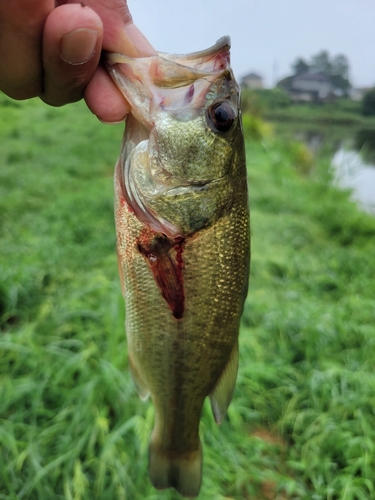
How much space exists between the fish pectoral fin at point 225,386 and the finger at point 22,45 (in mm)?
1086

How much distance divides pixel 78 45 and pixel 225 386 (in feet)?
3.87

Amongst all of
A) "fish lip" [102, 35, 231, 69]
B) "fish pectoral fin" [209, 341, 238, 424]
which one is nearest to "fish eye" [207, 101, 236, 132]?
"fish lip" [102, 35, 231, 69]

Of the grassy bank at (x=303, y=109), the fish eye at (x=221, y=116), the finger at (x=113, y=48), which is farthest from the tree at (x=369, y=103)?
the finger at (x=113, y=48)

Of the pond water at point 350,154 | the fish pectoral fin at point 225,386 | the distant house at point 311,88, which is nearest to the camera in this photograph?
the fish pectoral fin at point 225,386

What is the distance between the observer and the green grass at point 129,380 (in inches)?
94.0

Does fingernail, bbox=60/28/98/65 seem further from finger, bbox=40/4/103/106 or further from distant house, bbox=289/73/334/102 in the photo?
distant house, bbox=289/73/334/102

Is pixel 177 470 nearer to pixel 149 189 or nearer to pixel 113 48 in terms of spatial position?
pixel 149 189

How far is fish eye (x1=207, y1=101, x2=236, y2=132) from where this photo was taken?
4.72 ft

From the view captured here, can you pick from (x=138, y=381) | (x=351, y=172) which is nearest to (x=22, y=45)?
(x=138, y=381)

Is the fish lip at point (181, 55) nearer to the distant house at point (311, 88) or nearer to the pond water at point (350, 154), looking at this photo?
the pond water at point (350, 154)

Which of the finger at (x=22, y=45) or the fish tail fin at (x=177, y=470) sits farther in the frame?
the fish tail fin at (x=177, y=470)

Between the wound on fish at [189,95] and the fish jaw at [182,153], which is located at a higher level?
the wound on fish at [189,95]

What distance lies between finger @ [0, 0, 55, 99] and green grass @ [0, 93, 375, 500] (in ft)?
5.59

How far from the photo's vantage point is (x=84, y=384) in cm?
267
